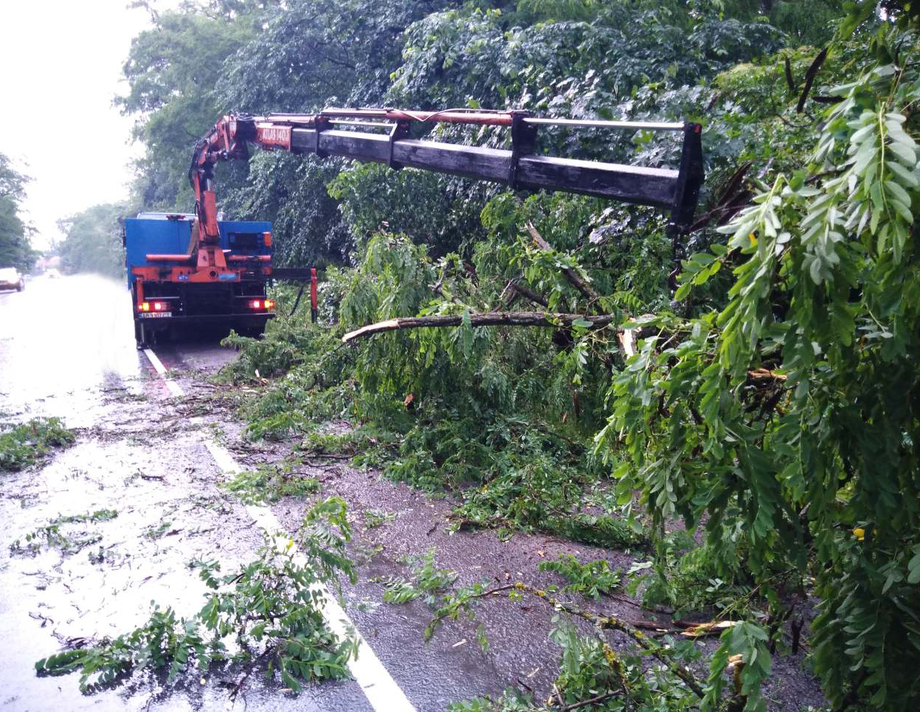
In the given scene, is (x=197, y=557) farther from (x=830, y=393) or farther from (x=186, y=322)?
(x=186, y=322)

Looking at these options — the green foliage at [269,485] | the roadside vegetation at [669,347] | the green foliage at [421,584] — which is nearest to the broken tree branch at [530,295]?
the roadside vegetation at [669,347]

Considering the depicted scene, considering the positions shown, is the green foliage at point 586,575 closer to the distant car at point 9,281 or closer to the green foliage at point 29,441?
the green foliage at point 29,441

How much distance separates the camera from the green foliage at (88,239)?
85.0 metres

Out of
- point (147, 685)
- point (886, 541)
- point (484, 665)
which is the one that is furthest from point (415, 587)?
point (886, 541)

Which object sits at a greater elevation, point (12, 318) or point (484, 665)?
point (484, 665)

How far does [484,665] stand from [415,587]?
3.08ft

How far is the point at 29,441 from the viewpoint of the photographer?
26.1 ft

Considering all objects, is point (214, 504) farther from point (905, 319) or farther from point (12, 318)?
point (12, 318)

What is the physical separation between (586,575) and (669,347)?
6.10 ft

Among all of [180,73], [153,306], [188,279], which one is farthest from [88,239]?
[188,279]

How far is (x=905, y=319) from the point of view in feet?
7.25

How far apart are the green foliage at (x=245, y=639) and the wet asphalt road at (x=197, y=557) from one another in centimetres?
10

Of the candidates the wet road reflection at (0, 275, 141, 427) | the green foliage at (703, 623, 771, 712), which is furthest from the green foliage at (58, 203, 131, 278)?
the green foliage at (703, 623, 771, 712)

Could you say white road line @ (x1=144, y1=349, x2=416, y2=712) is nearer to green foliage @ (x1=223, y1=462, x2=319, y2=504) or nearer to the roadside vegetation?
the roadside vegetation
